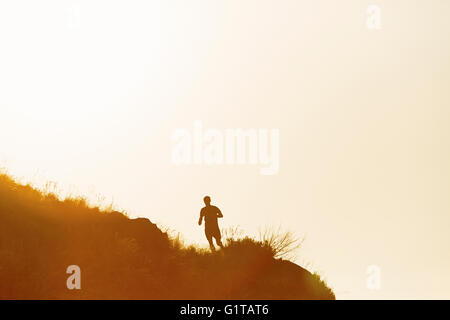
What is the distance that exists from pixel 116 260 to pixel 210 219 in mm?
5939

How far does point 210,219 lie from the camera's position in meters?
27.4

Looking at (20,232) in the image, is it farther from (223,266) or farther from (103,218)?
(223,266)

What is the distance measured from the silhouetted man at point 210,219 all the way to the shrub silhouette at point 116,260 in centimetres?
80

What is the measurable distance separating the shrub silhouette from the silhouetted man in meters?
0.80

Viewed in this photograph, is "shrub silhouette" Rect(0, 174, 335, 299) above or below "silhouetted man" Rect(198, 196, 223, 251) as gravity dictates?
below

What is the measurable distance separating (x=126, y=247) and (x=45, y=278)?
3.74m

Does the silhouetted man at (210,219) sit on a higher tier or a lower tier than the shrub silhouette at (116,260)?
higher

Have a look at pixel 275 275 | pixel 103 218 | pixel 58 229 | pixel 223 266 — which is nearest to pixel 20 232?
pixel 58 229

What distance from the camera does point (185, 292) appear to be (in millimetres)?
23234

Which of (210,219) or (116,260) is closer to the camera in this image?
(116,260)

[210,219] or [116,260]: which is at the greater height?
[210,219]

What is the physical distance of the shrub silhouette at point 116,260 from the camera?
803 inches

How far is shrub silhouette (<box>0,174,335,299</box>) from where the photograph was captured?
66.9 feet

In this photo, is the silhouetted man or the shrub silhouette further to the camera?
the silhouetted man
